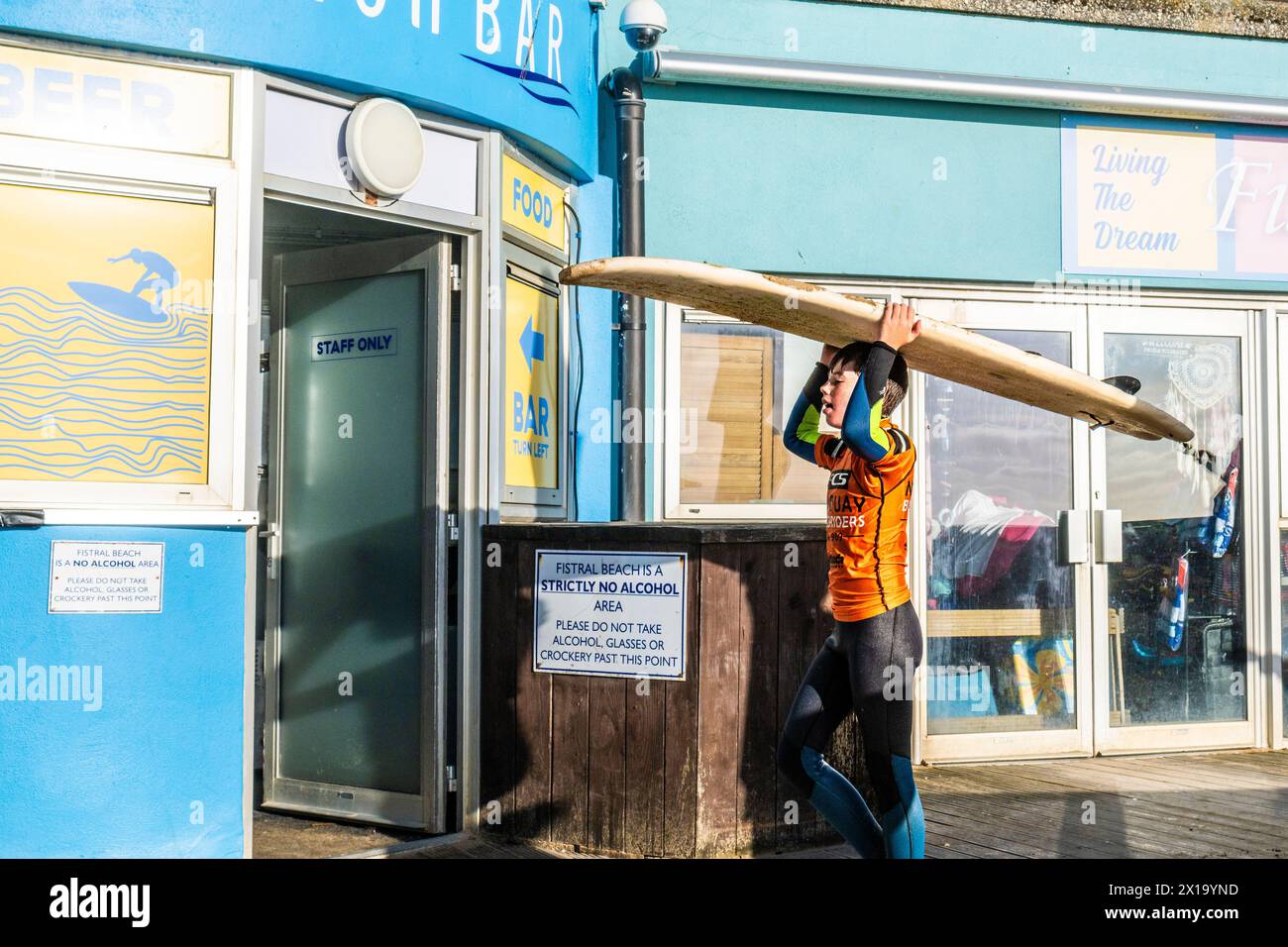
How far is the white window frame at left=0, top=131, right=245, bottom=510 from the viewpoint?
4973 millimetres

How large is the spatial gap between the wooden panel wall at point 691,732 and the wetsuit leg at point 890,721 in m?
0.98

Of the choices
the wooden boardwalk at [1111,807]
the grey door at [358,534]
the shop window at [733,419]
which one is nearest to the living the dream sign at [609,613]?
the grey door at [358,534]

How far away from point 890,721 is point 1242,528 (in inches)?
192

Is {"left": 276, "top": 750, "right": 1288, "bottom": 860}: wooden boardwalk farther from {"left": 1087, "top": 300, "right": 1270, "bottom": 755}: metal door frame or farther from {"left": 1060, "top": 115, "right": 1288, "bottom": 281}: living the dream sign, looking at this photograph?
{"left": 1060, "top": 115, "right": 1288, "bottom": 281}: living the dream sign

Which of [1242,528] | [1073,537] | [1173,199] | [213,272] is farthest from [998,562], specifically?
[213,272]

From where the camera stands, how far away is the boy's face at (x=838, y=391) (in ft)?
16.1

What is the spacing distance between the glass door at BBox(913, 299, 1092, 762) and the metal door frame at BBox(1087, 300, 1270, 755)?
0.29 feet

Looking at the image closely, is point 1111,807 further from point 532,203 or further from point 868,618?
point 532,203

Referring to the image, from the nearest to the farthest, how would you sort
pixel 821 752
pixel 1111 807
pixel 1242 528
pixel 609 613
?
pixel 821 752 → pixel 609 613 → pixel 1111 807 → pixel 1242 528

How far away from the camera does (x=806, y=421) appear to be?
17.6 ft

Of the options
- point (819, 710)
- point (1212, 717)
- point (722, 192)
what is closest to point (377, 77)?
point (722, 192)

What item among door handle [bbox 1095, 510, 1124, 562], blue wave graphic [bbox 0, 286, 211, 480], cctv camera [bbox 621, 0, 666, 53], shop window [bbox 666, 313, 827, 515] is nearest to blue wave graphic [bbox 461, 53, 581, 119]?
cctv camera [bbox 621, 0, 666, 53]
